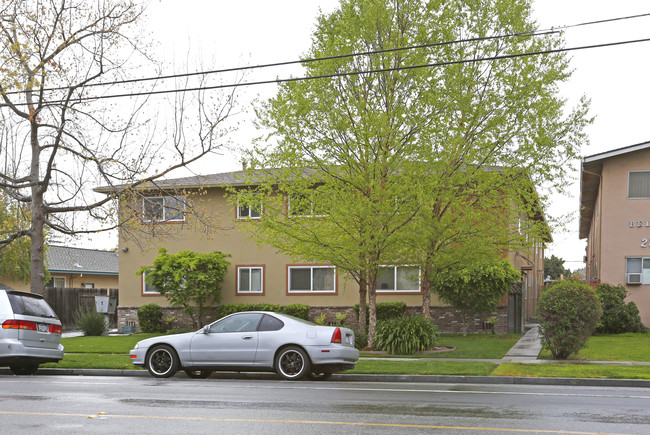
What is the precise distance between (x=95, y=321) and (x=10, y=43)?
44.7 ft

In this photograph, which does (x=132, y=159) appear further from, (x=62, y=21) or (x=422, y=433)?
(x=422, y=433)

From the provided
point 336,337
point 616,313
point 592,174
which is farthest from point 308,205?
point 592,174

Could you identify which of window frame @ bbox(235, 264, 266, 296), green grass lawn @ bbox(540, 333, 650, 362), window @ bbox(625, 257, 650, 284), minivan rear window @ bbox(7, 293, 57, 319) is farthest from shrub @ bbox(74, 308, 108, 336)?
window @ bbox(625, 257, 650, 284)

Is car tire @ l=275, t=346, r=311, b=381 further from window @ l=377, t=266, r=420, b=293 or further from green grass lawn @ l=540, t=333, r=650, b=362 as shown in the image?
window @ l=377, t=266, r=420, b=293

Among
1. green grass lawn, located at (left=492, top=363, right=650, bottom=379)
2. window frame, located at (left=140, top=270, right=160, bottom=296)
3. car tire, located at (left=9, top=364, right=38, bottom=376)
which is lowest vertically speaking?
car tire, located at (left=9, top=364, right=38, bottom=376)

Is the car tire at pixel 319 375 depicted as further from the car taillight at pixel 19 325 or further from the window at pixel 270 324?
the car taillight at pixel 19 325

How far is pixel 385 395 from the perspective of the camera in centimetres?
1138

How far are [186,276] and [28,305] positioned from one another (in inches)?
476

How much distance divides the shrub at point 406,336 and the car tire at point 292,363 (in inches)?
217

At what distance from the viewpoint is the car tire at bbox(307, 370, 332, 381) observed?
14602 millimetres

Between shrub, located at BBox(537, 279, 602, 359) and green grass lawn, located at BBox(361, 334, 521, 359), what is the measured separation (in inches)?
59.4

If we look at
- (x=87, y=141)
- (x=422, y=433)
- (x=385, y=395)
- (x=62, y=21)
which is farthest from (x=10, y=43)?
(x=422, y=433)

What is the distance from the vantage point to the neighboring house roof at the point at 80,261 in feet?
145

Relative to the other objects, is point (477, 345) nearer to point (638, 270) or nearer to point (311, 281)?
point (311, 281)
